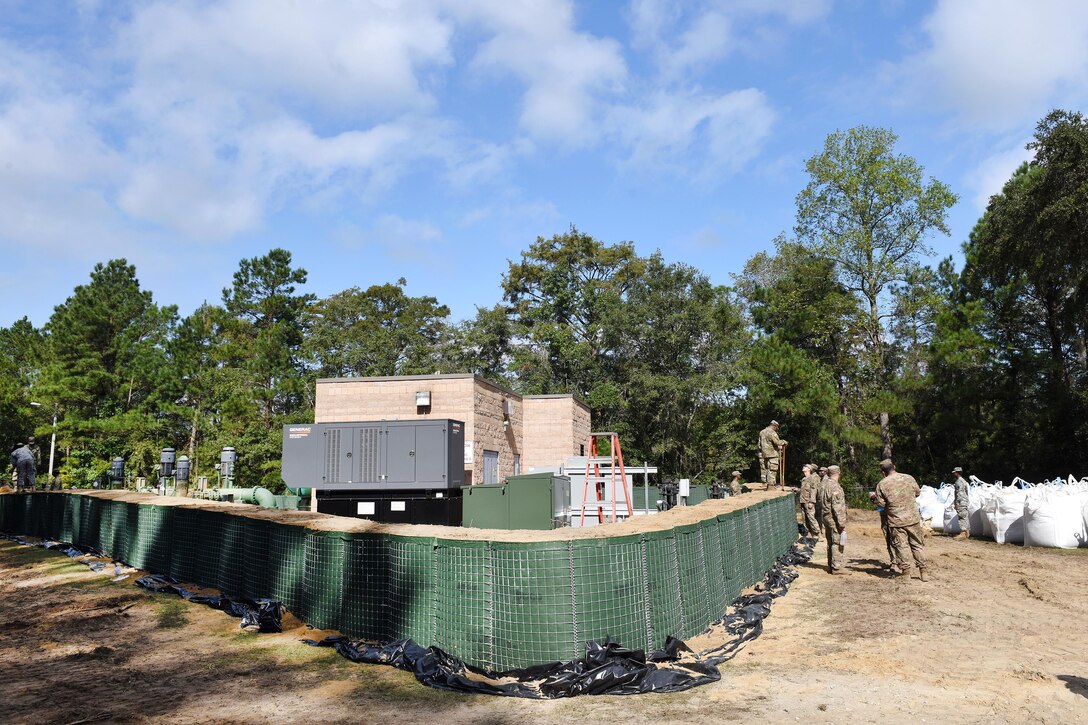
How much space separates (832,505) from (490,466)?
1273 cm

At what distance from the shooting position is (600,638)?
632cm

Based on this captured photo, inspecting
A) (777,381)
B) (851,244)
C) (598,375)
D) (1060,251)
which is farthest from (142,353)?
(1060,251)

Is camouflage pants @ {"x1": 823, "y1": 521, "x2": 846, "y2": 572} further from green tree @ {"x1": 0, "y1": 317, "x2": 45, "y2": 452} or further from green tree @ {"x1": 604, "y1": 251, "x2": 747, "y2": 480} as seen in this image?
green tree @ {"x1": 0, "y1": 317, "x2": 45, "y2": 452}

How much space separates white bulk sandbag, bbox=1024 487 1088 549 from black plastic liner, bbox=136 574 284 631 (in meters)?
15.7

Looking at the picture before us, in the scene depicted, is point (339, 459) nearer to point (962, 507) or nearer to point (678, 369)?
point (962, 507)

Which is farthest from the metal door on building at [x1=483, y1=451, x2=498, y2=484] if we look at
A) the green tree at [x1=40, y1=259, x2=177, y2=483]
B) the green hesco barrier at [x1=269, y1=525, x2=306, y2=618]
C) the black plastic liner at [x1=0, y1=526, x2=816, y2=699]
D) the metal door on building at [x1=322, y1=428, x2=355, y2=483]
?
the green tree at [x1=40, y1=259, x2=177, y2=483]

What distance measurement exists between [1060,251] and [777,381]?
13185 millimetres

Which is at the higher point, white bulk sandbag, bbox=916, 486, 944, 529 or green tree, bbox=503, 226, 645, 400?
green tree, bbox=503, 226, 645, 400

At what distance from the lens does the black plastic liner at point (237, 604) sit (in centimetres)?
780

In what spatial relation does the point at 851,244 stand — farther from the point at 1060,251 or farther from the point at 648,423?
the point at 648,423

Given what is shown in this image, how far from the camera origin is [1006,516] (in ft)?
56.2

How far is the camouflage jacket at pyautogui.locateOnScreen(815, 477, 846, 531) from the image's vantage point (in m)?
13.6

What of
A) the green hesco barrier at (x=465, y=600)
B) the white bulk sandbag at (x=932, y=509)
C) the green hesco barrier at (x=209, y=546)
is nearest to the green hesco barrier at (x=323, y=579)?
the green hesco barrier at (x=465, y=600)

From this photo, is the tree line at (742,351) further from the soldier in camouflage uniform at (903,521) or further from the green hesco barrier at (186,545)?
the green hesco barrier at (186,545)
